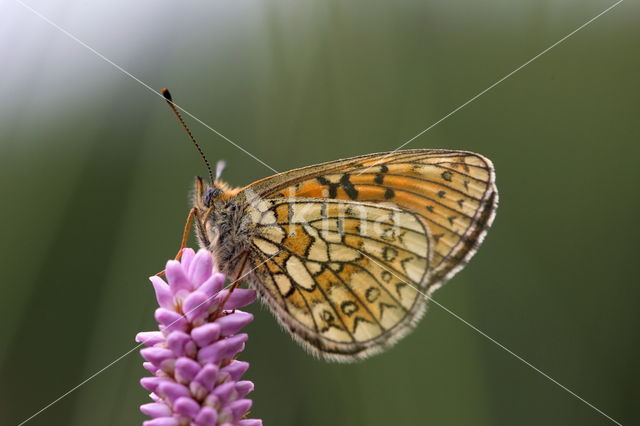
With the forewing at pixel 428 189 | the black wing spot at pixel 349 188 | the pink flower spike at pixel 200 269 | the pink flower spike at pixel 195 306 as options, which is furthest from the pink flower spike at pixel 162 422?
the black wing spot at pixel 349 188

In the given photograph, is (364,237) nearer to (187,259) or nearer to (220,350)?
(187,259)

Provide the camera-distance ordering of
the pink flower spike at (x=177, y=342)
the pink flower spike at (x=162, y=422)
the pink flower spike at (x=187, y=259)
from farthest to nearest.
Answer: the pink flower spike at (x=187, y=259)
the pink flower spike at (x=177, y=342)
the pink flower spike at (x=162, y=422)

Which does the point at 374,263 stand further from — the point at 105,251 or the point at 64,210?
the point at 64,210

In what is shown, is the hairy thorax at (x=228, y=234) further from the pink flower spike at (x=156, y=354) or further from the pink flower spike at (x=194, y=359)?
the pink flower spike at (x=156, y=354)

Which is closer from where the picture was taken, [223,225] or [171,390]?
[171,390]

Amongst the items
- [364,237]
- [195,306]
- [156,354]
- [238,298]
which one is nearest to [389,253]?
[364,237]

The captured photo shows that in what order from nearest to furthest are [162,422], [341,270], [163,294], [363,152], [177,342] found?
[162,422] < [177,342] < [163,294] < [341,270] < [363,152]
